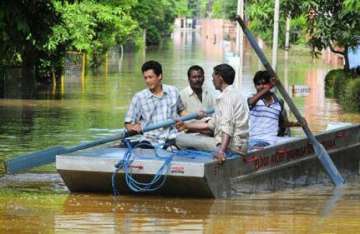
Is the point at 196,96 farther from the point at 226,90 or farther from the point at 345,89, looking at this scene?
the point at 345,89

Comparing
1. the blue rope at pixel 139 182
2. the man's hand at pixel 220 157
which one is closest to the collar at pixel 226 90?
the man's hand at pixel 220 157

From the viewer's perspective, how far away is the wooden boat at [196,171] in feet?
38.1

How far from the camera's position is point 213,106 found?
12891 mm

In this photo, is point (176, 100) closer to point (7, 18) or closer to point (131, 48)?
point (7, 18)

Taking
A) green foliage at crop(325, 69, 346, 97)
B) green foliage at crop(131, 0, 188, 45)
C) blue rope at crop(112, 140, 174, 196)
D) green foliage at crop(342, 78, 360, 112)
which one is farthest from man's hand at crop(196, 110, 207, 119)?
green foliage at crop(131, 0, 188, 45)

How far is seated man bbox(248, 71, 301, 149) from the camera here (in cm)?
1331

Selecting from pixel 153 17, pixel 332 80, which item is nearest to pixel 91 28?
pixel 332 80

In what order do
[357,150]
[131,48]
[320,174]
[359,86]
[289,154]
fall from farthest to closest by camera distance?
1. [131,48]
2. [359,86]
3. [357,150]
4. [320,174]
5. [289,154]

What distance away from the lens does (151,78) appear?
12.4 meters

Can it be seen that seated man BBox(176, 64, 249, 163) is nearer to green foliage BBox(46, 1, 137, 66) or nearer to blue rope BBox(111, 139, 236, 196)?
blue rope BBox(111, 139, 236, 196)

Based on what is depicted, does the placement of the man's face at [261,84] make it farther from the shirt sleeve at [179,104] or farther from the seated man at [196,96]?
the shirt sleeve at [179,104]

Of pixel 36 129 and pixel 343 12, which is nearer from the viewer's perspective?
pixel 36 129

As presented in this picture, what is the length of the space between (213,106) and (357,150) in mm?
3451

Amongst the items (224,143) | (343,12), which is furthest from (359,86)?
(224,143)
